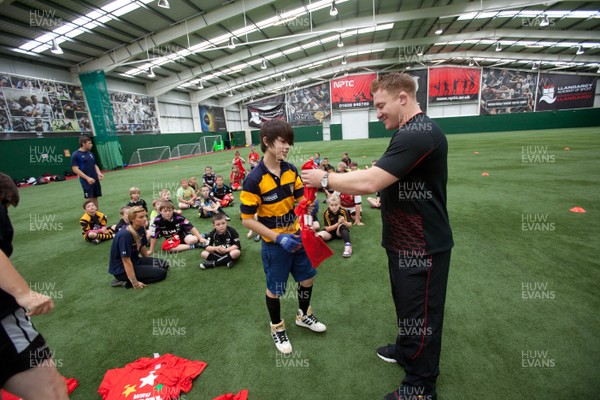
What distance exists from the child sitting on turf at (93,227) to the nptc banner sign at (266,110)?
33830mm

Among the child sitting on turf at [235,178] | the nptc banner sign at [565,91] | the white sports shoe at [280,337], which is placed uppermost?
the nptc banner sign at [565,91]

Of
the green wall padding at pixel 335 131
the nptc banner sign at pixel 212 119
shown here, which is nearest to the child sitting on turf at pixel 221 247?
the nptc banner sign at pixel 212 119

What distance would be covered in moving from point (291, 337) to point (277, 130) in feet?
7.40

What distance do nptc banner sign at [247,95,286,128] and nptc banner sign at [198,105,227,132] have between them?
173 inches

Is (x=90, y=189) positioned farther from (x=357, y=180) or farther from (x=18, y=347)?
(x=357, y=180)

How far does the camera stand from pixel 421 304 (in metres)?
1.97

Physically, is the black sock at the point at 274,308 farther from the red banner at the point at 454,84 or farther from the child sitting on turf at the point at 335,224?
the red banner at the point at 454,84

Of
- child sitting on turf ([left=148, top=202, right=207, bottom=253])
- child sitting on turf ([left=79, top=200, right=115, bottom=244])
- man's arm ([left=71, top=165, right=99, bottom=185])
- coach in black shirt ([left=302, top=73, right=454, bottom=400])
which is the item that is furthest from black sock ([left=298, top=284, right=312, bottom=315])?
man's arm ([left=71, top=165, right=99, bottom=185])

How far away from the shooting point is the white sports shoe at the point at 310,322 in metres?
3.07

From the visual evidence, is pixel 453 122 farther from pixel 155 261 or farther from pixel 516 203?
pixel 155 261

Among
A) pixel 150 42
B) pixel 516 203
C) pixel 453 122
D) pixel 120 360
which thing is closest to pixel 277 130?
pixel 120 360

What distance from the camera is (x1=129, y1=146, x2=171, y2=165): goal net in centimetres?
2422

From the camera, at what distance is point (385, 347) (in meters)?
2.72

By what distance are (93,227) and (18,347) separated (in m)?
6.21
